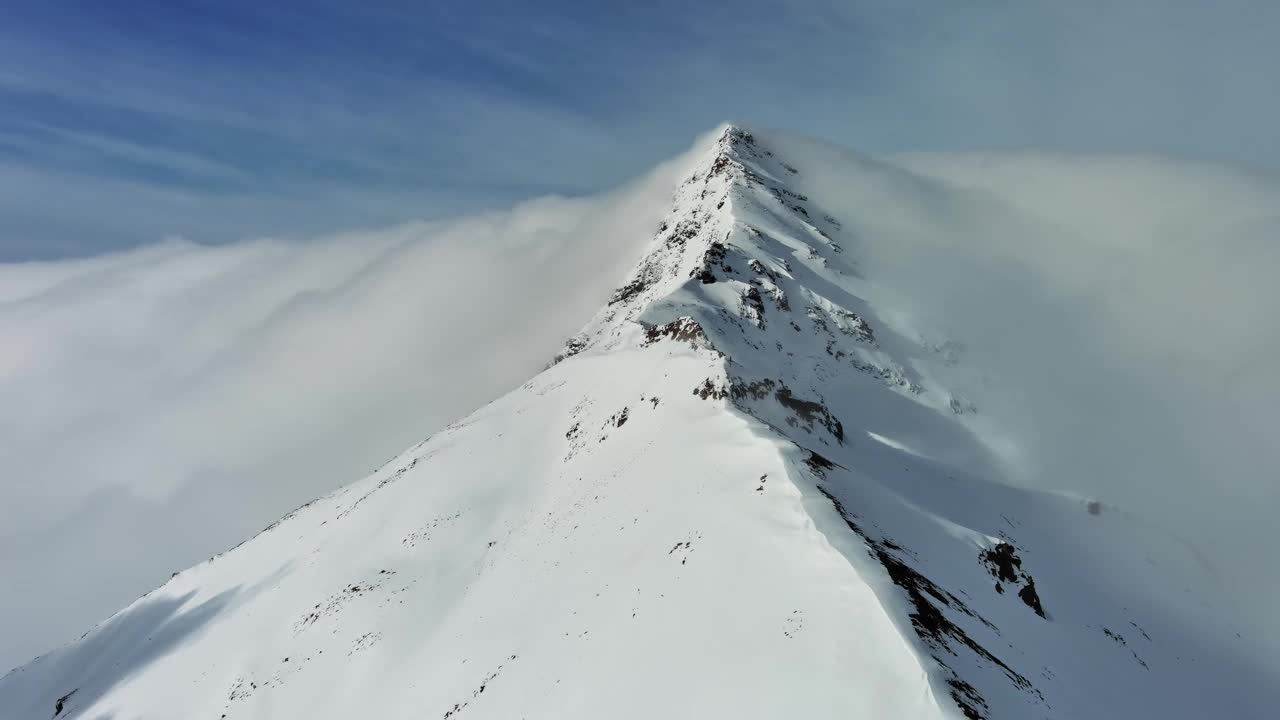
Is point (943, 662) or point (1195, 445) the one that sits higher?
point (1195, 445)

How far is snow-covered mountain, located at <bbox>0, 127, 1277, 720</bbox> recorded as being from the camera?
2575 cm

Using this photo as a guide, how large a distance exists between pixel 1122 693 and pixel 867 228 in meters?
109

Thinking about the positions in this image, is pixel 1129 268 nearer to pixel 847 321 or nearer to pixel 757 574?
pixel 847 321

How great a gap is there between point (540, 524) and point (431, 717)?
48.7 feet

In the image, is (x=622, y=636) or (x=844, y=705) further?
(x=622, y=636)

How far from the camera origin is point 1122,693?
41438mm

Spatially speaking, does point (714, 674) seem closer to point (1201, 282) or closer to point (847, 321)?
point (847, 321)

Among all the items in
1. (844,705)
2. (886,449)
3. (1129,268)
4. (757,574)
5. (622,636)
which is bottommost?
(622,636)

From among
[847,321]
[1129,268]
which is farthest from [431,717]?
[1129,268]

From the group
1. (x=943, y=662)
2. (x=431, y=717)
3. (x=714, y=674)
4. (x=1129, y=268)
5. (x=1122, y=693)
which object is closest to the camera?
(x=943, y=662)

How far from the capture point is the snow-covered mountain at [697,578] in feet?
84.5

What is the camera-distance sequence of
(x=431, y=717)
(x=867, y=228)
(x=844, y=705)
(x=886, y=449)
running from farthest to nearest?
(x=867, y=228) < (x=886, y=449) < (x=431, y=717) < (x=844, y=705)

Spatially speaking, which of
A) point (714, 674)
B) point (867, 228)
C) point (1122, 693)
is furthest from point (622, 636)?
point (867, 228)

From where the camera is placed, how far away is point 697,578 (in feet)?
100
